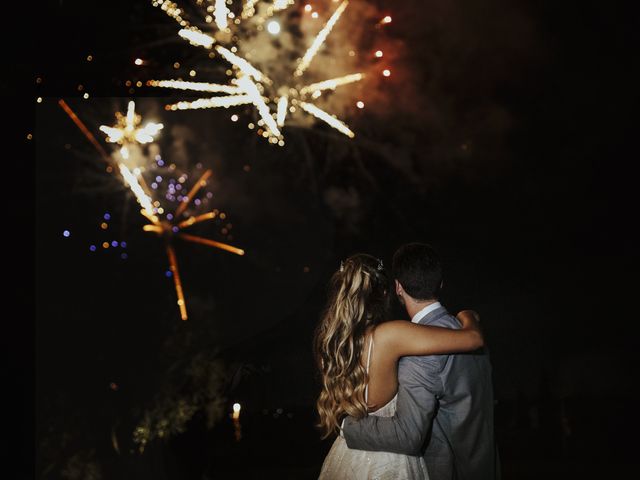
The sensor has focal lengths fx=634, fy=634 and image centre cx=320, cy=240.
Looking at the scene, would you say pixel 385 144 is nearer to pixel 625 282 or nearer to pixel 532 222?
pixel 532 222

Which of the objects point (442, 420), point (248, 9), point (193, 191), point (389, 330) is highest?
point (248, 9)

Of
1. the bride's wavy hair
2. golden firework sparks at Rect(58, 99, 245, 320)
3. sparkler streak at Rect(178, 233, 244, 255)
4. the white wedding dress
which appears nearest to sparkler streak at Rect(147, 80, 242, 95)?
golden firework sparks at Rect(58, 99, 245, 320)

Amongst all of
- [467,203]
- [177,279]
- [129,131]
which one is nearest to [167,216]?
[177,279]

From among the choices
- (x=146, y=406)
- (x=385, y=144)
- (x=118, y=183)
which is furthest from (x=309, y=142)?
(x=146, y=406)

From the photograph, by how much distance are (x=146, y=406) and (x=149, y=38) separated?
342cm

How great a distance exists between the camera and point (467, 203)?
5.49 m

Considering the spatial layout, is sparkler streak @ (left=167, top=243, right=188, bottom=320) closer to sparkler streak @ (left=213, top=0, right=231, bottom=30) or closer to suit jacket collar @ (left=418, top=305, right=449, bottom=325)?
sparkler streak @ (left=213, top=0, right=231, bottom=30)

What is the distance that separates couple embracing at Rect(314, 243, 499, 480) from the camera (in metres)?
1.93

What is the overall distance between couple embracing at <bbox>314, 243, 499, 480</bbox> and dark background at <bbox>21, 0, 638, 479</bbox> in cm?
329

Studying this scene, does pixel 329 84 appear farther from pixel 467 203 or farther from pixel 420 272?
pixel 420 272

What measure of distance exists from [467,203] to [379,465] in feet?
12.0

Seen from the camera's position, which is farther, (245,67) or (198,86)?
(245,67)

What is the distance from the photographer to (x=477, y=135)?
542 centimetres

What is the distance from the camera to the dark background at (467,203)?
5230 millimetres
